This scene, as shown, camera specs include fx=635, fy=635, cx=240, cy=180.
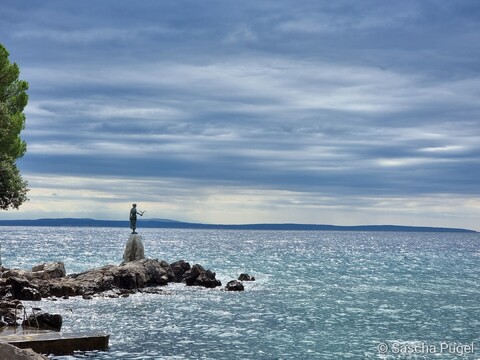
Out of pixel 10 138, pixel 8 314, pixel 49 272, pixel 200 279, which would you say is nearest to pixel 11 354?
pixel 8 314

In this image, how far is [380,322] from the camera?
40.7 m

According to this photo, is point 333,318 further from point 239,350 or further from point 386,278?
point 386,278

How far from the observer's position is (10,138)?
44.1m

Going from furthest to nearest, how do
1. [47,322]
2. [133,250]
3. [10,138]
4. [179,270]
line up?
[179,270] < [133,250] < [10,138] < [47,322]

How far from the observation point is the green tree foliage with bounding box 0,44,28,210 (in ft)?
139

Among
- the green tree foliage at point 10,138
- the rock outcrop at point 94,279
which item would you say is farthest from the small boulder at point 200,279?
the green tree foliage at point 10,138

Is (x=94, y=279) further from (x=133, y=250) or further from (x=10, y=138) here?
(x=10, y=138)

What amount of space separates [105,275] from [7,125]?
20.1 metres

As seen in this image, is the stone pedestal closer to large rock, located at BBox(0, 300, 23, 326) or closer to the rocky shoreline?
the rocky shoreline

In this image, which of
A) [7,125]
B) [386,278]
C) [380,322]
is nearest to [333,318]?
[380,322]

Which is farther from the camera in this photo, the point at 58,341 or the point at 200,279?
the point at 200,279

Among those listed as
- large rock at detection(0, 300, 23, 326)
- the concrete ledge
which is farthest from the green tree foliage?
the concrete ledge

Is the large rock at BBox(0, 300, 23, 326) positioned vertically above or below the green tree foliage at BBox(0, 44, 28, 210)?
below

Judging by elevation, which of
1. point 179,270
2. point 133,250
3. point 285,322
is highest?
point 133,250
